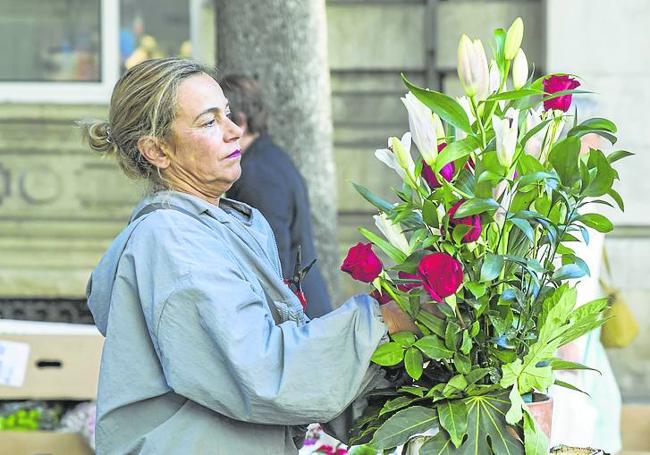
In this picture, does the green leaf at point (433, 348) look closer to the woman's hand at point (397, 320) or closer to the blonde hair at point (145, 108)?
the woman's hand at point (397, 320)

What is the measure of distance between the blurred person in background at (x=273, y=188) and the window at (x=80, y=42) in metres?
2.76

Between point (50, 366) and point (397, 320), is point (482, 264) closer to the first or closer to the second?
point (397, 320)

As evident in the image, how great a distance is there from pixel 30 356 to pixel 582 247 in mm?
2347

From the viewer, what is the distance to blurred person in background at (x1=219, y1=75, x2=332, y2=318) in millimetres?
4762

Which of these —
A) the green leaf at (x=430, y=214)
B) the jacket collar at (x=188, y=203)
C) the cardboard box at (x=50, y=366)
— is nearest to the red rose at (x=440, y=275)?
the green leaf at (x=430, y=214)

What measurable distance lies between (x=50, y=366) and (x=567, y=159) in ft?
10.3

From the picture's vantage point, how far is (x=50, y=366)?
5.00 metres

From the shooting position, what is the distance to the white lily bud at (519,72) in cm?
244

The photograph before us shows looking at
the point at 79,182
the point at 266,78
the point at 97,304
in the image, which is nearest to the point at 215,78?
the point at 97,304

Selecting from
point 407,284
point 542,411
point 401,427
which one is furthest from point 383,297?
point 542,411

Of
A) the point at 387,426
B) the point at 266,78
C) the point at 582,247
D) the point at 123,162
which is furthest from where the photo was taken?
the point at 266,78

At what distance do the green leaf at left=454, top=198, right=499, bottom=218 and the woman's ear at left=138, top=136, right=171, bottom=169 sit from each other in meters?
0.60

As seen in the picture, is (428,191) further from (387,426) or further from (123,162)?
(123,162)

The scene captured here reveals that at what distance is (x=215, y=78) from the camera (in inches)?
104
